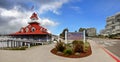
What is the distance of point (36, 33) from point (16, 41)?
634 centimetres

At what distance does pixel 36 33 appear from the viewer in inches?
2432

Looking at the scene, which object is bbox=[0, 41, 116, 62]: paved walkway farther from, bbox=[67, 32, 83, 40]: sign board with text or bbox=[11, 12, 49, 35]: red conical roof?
bbox=[11, 12, 49, 35]: red conical roof

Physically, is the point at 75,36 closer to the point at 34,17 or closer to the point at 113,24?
the point at 34,17

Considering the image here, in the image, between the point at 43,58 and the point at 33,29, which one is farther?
the point at 33,29

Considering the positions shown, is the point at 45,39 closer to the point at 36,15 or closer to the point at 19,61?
the point at 36,15

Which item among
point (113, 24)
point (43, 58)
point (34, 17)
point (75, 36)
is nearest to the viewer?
point (43, 58)

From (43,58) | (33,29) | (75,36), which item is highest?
(33,29)

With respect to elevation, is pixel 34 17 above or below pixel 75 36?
above

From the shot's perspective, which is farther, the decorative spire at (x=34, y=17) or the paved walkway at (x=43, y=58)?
the decorative spire at (x=34, y=17)

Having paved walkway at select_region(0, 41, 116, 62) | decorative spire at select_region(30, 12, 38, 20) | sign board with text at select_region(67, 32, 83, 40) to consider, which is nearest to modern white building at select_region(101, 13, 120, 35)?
decorative spire at select_region(30, 12, 38, 20)

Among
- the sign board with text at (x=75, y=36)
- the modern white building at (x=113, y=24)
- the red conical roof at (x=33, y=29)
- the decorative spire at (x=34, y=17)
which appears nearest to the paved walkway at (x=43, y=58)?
the sign board with text at (x=75, y=36)

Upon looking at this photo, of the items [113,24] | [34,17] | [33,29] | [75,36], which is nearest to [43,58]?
[75,36]

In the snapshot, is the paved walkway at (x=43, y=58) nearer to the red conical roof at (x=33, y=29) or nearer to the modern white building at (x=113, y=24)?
the red conical roof at (x=33, y=29)

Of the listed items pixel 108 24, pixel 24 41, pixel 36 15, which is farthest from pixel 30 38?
pixel 108 24
